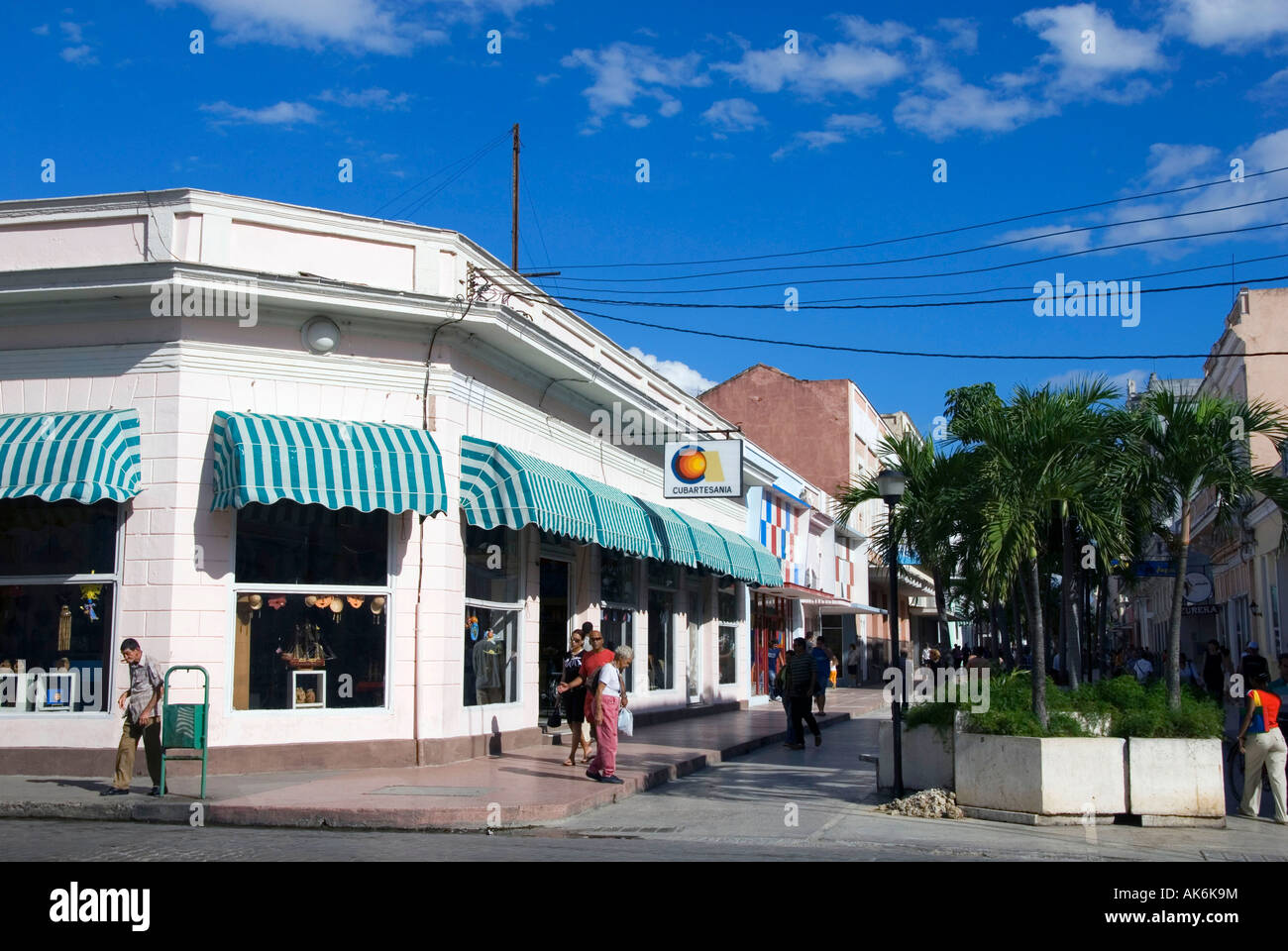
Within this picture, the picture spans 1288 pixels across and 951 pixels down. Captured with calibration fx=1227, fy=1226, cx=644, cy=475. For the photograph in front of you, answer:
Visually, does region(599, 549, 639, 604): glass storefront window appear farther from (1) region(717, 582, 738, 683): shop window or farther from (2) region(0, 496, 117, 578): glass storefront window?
(2) region(0, 496, 117, 578): glass storefront window

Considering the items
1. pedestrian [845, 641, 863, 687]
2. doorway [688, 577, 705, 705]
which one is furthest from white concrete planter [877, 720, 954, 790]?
pedestrian [845, 641, 863, 687]

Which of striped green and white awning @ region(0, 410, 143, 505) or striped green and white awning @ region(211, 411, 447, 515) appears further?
striped green and white awning @ region(211, 411, 447, 515)

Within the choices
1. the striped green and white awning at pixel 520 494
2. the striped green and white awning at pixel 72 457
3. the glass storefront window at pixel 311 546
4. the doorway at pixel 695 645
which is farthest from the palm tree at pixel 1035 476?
the doorway at pixel 695 645

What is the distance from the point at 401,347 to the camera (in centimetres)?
1584

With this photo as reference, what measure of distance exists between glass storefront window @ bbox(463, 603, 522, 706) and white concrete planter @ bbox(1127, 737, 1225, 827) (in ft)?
28.1

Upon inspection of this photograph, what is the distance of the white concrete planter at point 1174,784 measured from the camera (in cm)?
1159

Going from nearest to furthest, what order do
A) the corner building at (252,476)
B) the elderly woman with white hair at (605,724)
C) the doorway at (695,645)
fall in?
the elderly woman with white hair at (605,724) → the corner building at (252,476) → the doorway at (695,645)

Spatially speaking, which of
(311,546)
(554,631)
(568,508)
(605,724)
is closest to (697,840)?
(605,724)

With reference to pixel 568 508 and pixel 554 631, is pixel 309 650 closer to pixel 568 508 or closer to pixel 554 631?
pixel 568 508

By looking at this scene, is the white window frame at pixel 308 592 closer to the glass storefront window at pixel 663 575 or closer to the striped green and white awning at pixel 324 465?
the striped green and white awning at pixel 324 465

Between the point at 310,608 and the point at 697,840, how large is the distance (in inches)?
248

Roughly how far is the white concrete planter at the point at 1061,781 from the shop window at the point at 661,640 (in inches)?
501

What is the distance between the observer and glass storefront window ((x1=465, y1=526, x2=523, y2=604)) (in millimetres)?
16750

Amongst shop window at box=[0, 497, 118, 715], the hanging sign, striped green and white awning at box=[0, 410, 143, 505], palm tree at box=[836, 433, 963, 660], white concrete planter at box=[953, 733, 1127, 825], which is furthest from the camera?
the hanging sign
